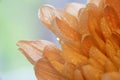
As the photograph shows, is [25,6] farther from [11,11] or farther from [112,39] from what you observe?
[112,39]

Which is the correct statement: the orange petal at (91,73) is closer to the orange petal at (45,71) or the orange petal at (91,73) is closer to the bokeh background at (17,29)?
the orange petal at (45,71)

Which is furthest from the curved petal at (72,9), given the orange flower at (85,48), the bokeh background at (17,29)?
the bokeh background at (17,29)

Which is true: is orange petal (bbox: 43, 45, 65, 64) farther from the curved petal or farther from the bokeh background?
the bokeh background

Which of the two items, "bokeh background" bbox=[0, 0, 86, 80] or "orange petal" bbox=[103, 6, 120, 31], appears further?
"bokeh background" bbox=[0, 0, 86, 80]

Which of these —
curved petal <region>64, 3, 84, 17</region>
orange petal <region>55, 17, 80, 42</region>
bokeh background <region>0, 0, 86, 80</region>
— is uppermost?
bokeh background <region>0, 0, 86, 80</region>

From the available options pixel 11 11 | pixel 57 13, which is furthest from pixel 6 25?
pixel 57 13

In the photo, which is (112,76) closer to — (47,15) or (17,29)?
(47,15)

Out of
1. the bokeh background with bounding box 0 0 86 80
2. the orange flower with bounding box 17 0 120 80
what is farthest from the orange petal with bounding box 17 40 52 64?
the bokeh background with bounding box 0 0 86 80

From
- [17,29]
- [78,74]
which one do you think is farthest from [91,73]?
[17,29]
